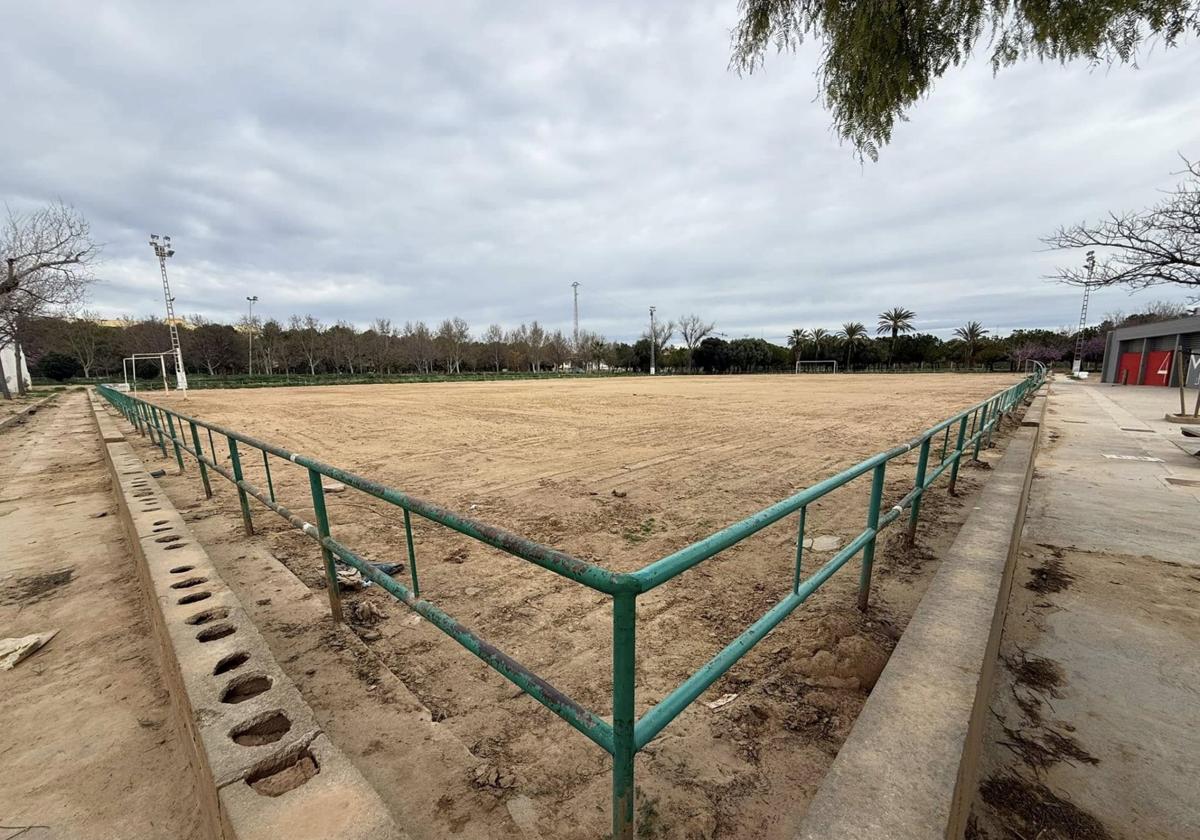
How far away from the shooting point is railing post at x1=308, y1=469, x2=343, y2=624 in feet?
8.72

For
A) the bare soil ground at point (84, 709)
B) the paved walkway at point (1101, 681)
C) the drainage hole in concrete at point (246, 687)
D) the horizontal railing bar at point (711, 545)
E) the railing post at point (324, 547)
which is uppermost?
the horizontal railing bar at point (711, 545)

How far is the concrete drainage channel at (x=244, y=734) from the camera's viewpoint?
152cm

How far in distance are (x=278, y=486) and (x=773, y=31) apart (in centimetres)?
768

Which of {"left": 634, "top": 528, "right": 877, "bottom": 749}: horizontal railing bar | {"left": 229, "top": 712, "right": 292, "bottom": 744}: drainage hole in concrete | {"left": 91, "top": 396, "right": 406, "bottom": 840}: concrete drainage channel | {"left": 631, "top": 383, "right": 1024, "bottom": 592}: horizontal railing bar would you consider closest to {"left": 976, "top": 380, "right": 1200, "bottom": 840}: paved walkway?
{"left": 634, "top": 528, "right": 877, "bottom": 749}: horizontal railing bar

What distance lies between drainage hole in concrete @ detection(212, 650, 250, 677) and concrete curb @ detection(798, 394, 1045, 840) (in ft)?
8.13

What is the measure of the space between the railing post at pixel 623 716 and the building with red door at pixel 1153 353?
3356cm

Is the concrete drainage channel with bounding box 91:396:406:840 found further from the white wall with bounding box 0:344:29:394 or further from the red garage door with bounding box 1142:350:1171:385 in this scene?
the white wall with bounding box 0:344:29:394

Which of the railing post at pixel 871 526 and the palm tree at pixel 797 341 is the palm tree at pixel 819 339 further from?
the railing post at pixel 871 526

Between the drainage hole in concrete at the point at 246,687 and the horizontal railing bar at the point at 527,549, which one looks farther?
the drainage hole in concrete at the point at 246,687

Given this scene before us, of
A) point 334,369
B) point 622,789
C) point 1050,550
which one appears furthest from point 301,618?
point 334,369

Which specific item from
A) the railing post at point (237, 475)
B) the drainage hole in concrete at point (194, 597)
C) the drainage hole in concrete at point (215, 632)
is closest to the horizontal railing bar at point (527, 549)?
the drainage hole in concrete at point (215, 632)

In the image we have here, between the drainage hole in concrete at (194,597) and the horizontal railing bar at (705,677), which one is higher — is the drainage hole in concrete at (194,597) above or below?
below

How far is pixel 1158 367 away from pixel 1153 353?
0.99 metres

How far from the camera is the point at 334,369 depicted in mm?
74312
